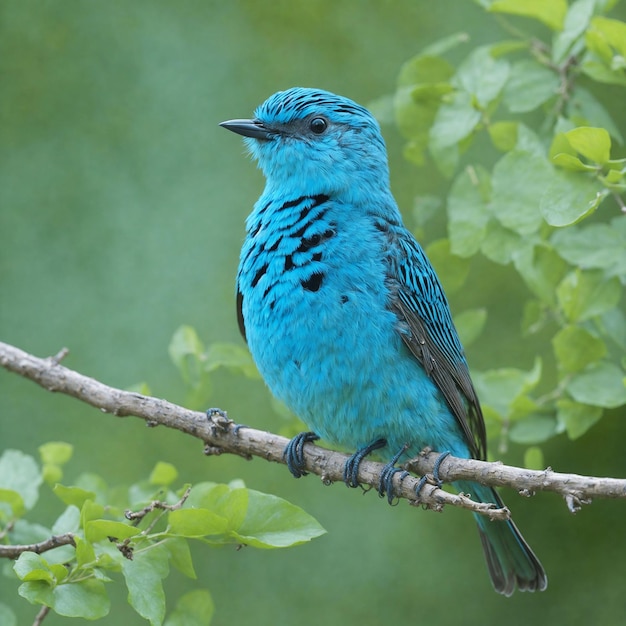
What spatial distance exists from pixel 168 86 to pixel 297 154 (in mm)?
2311

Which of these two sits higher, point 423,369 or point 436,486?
point 423,369

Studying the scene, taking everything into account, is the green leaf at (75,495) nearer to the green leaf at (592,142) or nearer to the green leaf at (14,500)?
the green leaf at (14,500)

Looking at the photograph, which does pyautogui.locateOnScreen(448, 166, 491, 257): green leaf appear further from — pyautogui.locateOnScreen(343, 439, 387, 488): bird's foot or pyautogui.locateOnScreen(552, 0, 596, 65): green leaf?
pyautogui.locateOnScreen(343, 439, 387, 488): bird's foot

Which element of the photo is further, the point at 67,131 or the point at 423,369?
the point at 67,131

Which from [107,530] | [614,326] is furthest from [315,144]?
[107,530]

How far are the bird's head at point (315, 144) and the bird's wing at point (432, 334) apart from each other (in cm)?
27

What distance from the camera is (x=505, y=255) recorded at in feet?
9.86

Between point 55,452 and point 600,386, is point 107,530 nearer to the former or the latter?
point 55,452

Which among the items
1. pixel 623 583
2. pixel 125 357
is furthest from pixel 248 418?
pixel 623 583

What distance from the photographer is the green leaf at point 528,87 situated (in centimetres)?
311

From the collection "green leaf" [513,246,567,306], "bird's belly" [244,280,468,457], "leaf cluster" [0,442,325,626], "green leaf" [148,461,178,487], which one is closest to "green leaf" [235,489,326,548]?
"leaf cluster" [0,442,325,626]

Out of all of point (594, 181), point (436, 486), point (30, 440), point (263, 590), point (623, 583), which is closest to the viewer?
point (436, 486)

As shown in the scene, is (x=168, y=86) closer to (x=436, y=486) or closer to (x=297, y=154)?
(x=297, y=154)

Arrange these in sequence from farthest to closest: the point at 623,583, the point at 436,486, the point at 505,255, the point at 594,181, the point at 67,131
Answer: the point at 67,131 < the point at 623,583 < the point at 505,255 < the point at 594,181 < the point at 436,486
